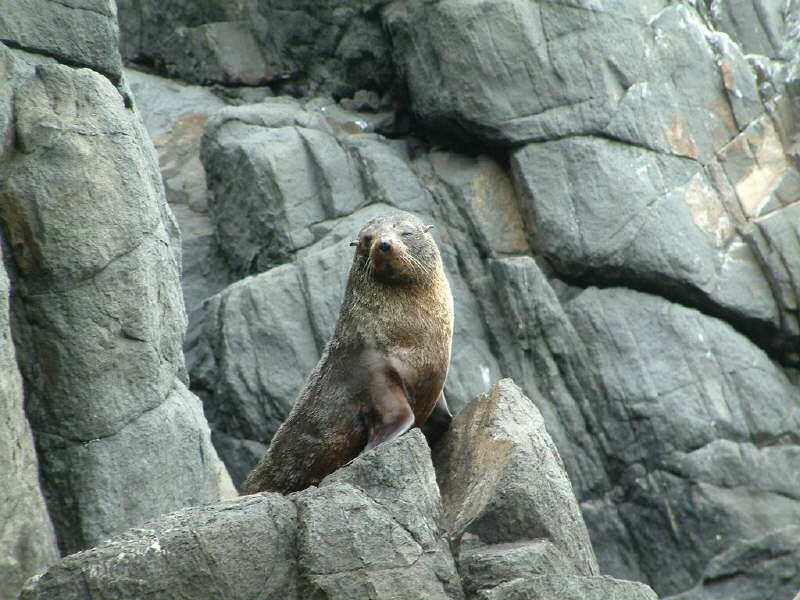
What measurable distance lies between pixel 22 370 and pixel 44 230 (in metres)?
0.72

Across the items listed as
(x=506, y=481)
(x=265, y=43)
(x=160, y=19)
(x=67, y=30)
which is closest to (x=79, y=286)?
(x=67, y=30)

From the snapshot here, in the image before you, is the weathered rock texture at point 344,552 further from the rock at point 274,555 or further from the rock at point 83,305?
the rock at point 83,305

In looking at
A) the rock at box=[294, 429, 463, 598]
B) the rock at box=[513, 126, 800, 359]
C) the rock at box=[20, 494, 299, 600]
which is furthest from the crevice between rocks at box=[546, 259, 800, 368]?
the rock at box=[20, 494, 299, 600]

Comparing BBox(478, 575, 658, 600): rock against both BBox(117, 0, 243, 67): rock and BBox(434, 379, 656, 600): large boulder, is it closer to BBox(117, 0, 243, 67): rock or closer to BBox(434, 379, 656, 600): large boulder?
BBox(434, 379, 656, 600): large boulder

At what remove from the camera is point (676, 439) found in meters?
10.4

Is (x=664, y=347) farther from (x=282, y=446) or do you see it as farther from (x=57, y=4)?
(x=57, y=4)

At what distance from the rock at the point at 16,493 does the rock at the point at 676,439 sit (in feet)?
18.9

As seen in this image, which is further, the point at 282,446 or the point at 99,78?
the point at 99,78

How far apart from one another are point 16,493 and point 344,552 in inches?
78.9

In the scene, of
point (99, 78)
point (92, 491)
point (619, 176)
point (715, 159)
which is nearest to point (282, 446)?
point (92, 491)

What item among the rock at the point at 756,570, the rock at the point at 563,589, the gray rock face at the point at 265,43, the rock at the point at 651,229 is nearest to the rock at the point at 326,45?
the gray rock face at the point at 265,43

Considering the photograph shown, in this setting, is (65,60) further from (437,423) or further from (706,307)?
(706,307)

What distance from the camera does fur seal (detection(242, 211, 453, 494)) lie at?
19.2ft

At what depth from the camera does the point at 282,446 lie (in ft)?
19.8
